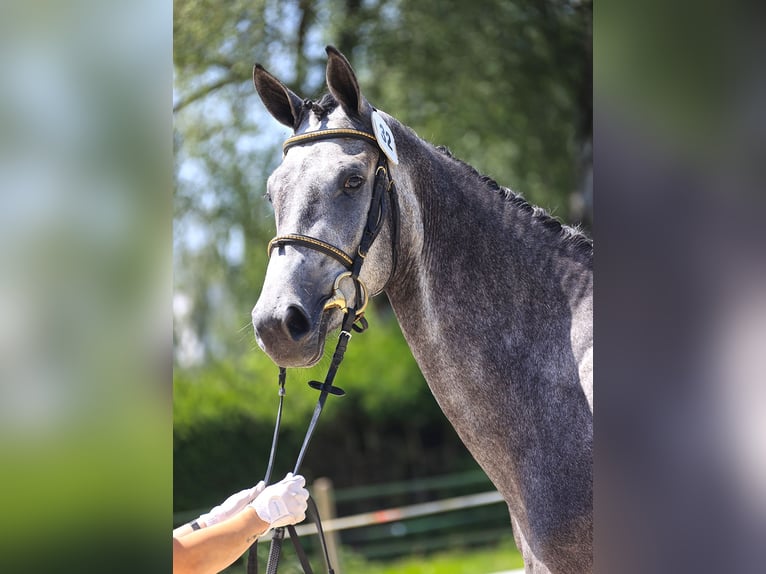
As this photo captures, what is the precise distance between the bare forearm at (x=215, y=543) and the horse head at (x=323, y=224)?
38 centimetres

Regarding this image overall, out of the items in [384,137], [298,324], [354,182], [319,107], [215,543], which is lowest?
[215,543]

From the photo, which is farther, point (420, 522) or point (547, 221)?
point (420, 522)

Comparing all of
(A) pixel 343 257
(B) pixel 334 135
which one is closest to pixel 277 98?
(B) pixel 334 135

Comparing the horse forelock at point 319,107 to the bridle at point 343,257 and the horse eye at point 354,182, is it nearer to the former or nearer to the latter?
the bridle at point 343,257

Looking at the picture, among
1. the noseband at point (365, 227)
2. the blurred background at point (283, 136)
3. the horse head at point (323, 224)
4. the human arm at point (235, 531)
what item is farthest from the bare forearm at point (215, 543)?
the blurred background at point (283, 136)

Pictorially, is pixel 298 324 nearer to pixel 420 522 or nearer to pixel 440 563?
pixel 440 563

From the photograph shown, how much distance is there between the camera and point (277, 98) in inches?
89.1

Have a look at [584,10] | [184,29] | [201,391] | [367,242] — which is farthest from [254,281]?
[367,242]

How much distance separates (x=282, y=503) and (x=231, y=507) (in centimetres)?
23

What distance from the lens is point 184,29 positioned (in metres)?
6.08

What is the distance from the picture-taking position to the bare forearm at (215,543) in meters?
1.73
